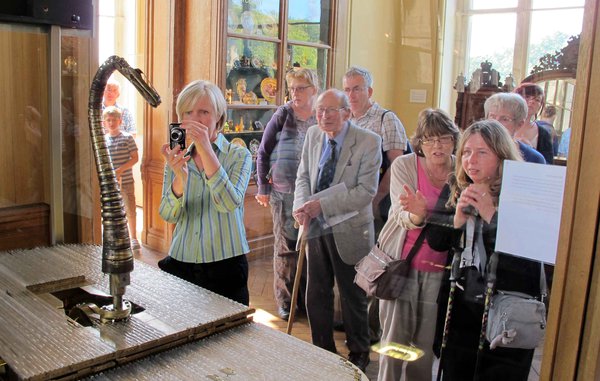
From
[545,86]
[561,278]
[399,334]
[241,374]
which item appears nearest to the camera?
[241,374]

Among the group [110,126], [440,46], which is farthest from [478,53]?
[110,126]

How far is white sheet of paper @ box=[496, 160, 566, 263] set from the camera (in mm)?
1466

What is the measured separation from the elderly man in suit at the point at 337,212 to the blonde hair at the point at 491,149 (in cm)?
44

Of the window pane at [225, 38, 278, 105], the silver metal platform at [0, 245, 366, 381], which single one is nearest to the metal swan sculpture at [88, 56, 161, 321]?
the silver metal platform at [0, 245, 366, 381]

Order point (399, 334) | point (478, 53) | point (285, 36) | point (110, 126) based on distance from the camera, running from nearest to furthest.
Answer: point (478, 53) → point (399, 334) → point (285, 36) → point (110, 126)

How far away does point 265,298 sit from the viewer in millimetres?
2973

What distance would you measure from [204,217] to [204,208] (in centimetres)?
3

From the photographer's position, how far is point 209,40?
2994 mm

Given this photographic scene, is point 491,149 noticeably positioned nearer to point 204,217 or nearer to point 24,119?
point 204,217

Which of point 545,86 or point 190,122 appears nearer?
point 545,86

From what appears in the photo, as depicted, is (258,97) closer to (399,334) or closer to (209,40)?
(209,40)

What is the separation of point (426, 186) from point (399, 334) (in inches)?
24.7

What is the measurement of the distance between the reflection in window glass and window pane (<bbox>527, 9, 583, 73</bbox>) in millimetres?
62

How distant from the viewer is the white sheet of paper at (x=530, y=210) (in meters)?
1.47
